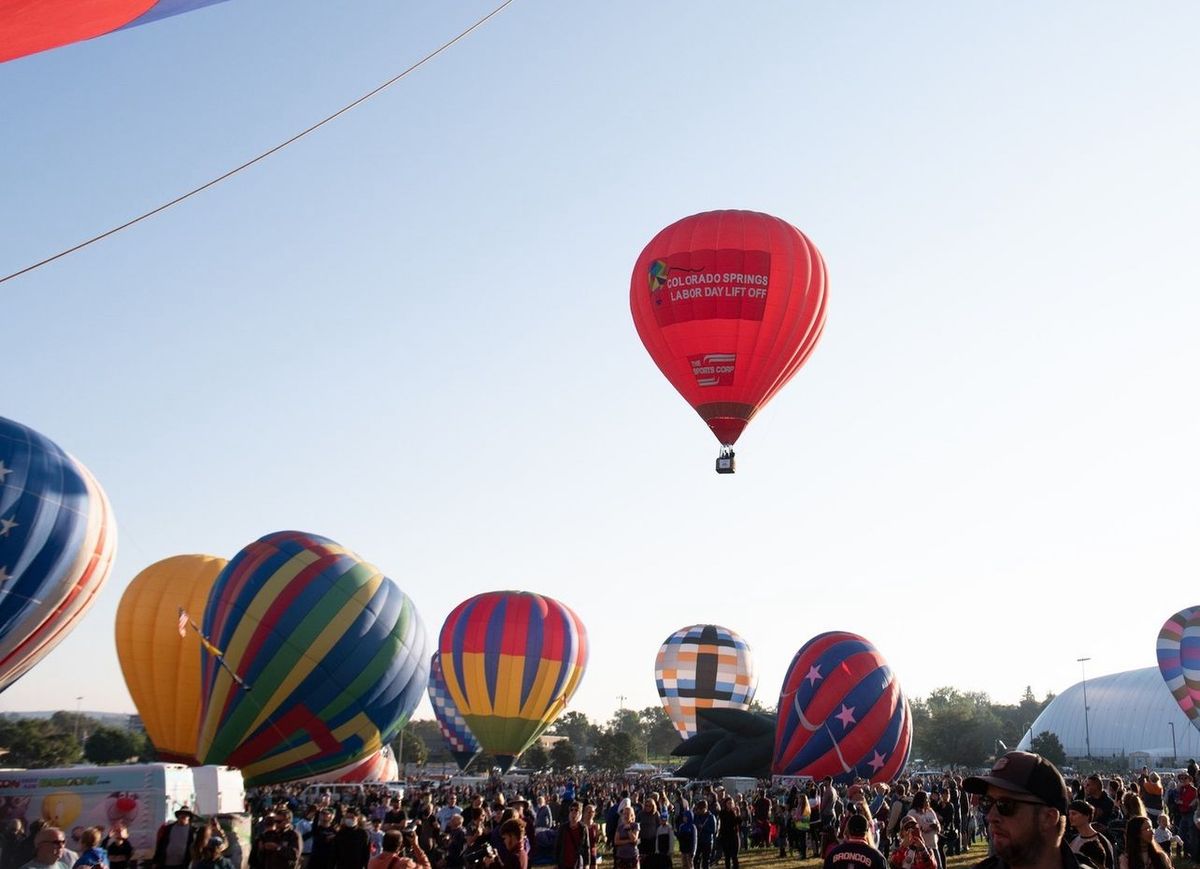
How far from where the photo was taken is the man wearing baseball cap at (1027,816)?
9.44ft

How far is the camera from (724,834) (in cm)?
1549

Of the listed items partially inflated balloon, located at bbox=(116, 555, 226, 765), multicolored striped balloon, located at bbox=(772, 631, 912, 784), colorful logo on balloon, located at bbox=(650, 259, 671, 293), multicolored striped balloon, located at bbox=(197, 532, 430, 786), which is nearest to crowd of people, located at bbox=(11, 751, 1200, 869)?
multicolored striped balloon, located at bbox=(197, 532, 430, 786)

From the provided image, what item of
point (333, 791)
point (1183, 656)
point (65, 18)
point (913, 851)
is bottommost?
point (333, 791)

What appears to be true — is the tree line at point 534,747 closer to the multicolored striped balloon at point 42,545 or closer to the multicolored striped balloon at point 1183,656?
the multicolored striped balloon at point 1183,656

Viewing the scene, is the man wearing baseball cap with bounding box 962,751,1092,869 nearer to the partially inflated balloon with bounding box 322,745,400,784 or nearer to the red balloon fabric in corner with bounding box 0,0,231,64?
the red balloon fabric in corner with bounding box 0,0,231,64

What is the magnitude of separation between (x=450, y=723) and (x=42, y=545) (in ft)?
78.8

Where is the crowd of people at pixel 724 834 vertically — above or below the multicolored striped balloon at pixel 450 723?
below

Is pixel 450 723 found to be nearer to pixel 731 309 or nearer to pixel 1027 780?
pixel 731 309

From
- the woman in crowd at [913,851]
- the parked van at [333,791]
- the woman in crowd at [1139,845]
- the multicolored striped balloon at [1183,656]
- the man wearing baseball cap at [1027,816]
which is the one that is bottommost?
the parked van at [333,791]

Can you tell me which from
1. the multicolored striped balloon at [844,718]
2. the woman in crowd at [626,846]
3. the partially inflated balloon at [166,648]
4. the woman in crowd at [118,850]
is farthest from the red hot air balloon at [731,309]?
the partially inflated balloon at [166,648]

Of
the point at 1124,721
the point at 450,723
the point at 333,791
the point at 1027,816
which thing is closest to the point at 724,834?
the point at 1027,816

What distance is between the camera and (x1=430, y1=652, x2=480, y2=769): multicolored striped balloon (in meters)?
43.8

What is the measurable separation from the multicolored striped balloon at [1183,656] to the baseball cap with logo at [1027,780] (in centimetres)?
4920

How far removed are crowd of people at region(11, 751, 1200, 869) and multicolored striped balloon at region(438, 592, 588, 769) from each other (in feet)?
38.8
